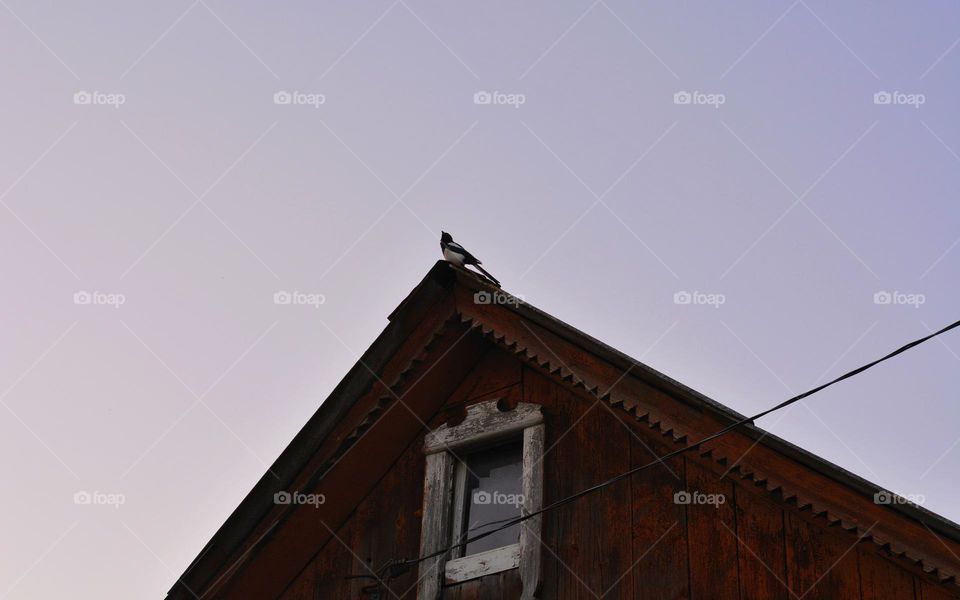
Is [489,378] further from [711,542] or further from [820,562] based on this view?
[820,562]

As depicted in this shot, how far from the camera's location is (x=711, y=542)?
835cm

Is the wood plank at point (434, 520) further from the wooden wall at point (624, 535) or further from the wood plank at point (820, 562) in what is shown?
the wood plank at point (820, 562)

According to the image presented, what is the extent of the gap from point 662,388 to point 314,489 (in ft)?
9.87

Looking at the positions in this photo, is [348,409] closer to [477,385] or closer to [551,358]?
[477,385]

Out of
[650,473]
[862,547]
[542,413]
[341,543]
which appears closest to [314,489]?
[341,543]

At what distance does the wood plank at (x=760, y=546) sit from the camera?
7.99 metres

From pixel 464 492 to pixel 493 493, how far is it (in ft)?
0.78

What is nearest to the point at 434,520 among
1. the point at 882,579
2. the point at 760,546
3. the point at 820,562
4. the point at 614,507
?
the point at 614,507

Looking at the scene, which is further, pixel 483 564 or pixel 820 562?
pixel 483 564

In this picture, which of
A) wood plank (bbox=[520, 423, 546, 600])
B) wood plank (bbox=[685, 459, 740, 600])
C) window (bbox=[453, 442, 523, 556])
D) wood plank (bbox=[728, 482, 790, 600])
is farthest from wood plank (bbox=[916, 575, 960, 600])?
window (bbox=[453, 442, 523, 556])

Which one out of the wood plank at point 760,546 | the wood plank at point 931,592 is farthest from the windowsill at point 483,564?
the wood plank at point 931,592

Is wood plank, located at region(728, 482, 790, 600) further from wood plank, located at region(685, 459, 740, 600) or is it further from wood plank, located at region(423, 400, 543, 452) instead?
wood plank, located at region(423, 400, 543, 452)

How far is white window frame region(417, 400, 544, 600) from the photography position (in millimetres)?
9125

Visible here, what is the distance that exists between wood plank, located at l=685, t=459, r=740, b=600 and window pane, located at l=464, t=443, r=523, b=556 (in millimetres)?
1382
